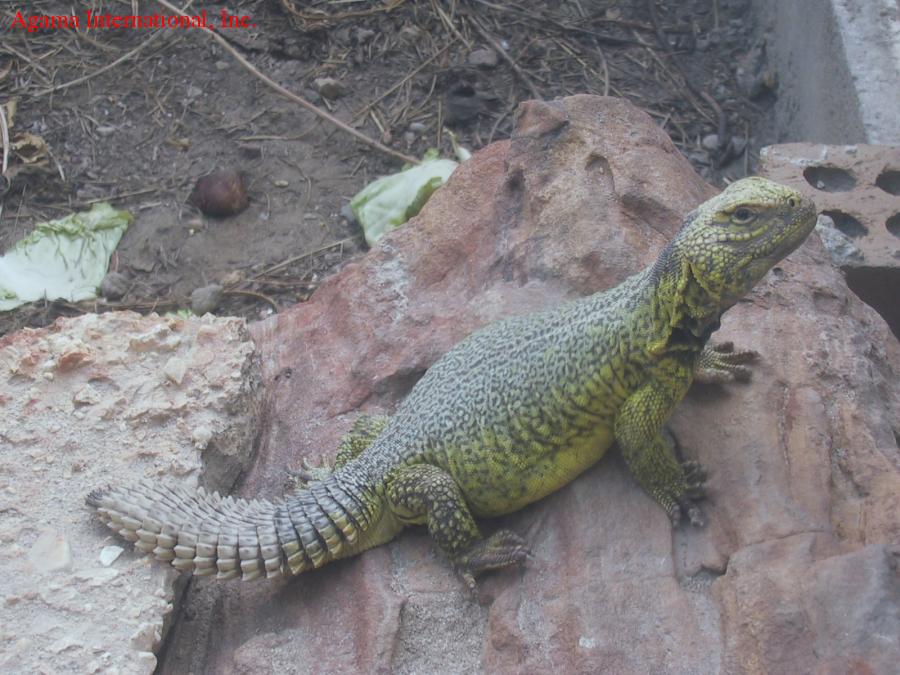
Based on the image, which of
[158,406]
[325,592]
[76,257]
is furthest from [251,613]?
[76,257]

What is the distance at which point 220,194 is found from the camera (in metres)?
8.27

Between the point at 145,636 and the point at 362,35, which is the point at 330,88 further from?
the point at 145,636

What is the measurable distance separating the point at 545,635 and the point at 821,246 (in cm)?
291

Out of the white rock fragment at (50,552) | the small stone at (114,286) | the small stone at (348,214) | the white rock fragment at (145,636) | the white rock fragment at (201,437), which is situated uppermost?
the white rock fragment at (201,437)

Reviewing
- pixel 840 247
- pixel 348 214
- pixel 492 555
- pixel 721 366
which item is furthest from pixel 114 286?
pixel 840 247

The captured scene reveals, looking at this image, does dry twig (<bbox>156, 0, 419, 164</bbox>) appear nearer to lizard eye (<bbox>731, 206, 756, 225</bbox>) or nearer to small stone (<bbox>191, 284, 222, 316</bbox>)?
small stone (<bbox>191, 284, 222, 316</bbox>)

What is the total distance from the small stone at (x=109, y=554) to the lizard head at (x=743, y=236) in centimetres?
273

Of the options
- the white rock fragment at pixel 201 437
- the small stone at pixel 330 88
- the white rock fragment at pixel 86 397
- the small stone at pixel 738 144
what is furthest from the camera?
the small stone at pixel 330 88

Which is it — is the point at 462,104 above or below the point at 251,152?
above

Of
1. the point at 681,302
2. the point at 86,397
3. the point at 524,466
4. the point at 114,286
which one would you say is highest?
the point at 681,302

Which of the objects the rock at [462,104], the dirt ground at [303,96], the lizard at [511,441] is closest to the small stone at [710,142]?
the dirt ground at [303,96]

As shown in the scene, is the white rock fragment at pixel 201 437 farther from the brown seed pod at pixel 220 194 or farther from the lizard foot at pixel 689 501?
the brown seed pod at pixel 220 194

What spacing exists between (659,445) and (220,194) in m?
5.24

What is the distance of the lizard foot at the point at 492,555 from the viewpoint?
13.9 ft
